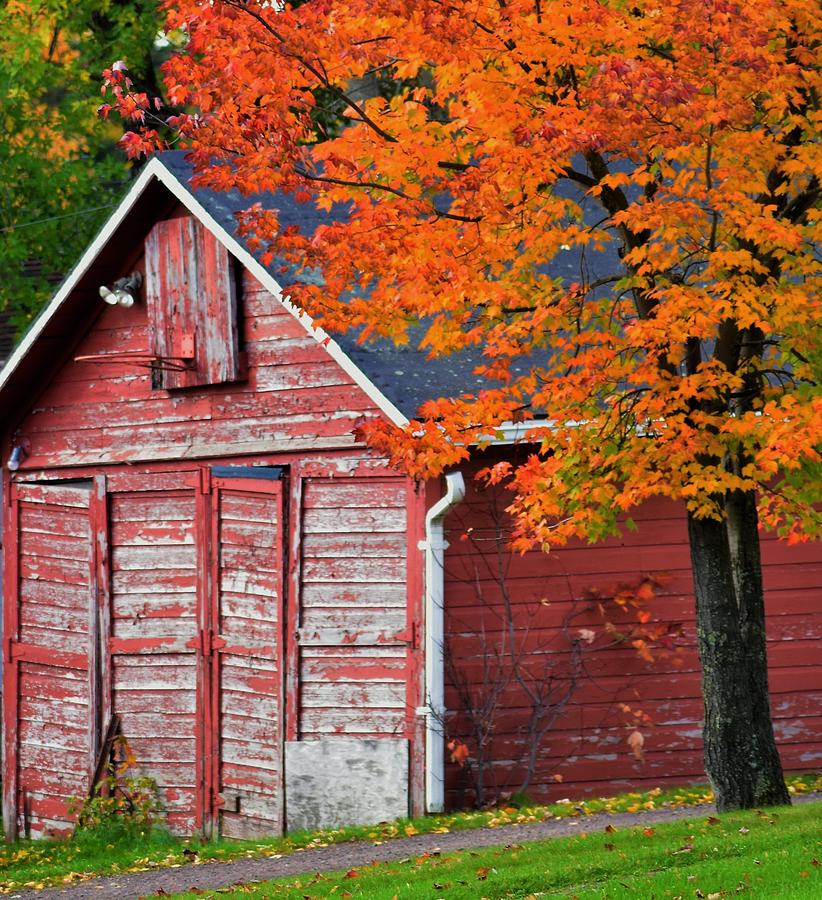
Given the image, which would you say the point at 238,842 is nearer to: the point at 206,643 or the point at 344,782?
the point at 344,782

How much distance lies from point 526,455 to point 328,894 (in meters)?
4.88

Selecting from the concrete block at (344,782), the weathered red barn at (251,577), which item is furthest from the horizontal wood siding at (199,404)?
the concrete block at (344,782)

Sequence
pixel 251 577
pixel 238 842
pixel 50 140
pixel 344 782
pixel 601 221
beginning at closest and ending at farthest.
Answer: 1. pixel 601 221
2. pixel 344 782
3. pixel 238 842
4. pixel 251 577
5. pixel 50 140

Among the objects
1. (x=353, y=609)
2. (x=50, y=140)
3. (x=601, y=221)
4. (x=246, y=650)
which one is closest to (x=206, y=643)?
(x=246, y=650)

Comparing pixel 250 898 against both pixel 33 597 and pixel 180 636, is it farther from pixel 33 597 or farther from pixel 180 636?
pixel 33 597

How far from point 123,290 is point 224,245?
1.63m

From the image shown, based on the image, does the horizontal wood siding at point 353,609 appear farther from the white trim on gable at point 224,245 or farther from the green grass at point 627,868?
the green grass at point 627,868

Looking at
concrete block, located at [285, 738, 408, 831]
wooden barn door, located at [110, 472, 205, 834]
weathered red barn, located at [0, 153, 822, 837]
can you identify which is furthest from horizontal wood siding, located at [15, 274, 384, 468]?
concrete block, located at [285, 738, 408, 831]

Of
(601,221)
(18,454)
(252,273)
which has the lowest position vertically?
(18,454)

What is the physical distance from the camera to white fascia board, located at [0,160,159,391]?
52.9 feet

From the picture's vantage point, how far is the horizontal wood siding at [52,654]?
17656mm

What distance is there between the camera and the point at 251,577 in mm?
15617

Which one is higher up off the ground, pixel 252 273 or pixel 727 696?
pixel 252 273

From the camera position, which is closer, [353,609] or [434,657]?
[434,657]
